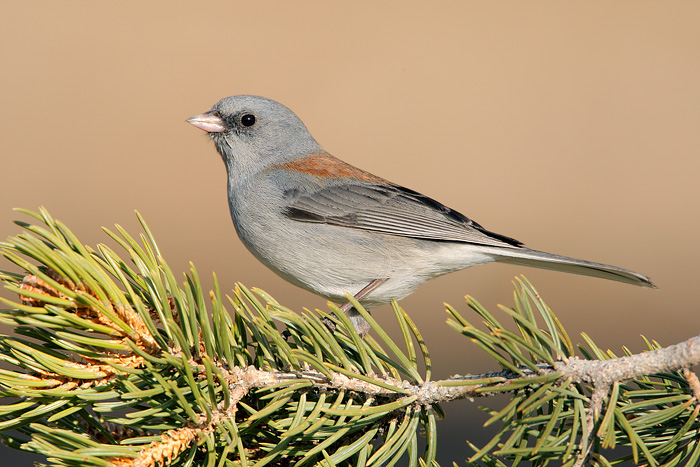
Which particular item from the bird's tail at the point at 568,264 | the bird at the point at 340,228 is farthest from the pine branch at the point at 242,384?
the bird at the point at 340,228

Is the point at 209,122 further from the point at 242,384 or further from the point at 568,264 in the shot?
the point at 242,384

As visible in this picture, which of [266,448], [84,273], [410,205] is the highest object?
[410,205]

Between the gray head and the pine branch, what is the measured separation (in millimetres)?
1675

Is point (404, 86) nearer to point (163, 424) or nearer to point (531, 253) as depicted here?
point (531, 253)

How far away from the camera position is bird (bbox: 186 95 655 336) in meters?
2.41

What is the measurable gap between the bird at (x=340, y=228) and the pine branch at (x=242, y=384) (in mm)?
995

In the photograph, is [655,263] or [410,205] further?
[655,263]

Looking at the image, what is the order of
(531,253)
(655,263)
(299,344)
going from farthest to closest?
(655,263), (531,253), (299,344)

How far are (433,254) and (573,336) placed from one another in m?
2.65

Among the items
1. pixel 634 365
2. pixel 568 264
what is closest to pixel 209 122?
pixel 568 264

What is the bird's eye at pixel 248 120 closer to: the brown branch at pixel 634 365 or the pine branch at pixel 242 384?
the pine branch at pixel 242 384

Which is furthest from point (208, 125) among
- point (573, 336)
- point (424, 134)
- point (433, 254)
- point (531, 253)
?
point (424, 134)

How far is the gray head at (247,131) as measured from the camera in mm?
2926

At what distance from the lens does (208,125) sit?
291 centimetres
